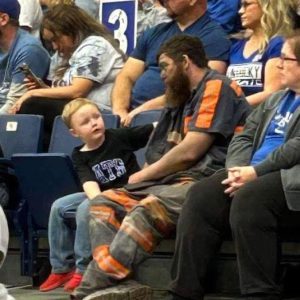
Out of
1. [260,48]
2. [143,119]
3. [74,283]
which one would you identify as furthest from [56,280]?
[260,48]

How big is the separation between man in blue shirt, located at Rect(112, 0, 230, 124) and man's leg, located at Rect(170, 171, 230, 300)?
1513mm

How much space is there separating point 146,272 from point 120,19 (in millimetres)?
2392

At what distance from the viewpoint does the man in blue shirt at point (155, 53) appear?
650 cm

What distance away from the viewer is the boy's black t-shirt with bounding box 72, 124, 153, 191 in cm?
591

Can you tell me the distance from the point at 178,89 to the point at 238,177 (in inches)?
33.9

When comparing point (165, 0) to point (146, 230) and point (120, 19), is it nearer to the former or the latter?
point (120, 19)

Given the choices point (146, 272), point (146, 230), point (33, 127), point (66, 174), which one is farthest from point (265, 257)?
point (33, 127)

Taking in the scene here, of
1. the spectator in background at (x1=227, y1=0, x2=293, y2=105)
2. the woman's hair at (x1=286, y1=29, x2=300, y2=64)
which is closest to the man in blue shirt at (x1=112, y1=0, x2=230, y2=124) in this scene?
the spectator in background at (x1=227, y1=0, x2=293, y2=105)

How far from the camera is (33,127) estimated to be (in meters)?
6.67

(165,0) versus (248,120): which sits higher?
(165,0)

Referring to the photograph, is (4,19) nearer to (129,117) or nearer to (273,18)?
(129,117)

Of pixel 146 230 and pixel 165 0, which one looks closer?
pixel 146 230

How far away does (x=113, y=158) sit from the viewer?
19.5 feet

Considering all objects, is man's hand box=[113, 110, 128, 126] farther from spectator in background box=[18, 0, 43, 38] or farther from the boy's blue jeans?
spectator in background box=[18, 0, 43, 38]
